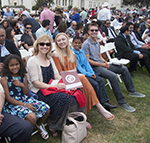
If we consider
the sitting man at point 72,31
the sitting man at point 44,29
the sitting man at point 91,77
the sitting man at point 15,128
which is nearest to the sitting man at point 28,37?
the sitting man at point 44,29

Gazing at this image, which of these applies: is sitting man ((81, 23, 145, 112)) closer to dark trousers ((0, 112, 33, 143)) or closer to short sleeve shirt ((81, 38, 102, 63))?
short sleeve shirt ((81, 38, 102, 63))

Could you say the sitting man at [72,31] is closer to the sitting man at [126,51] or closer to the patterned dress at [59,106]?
the sitting man at [126,51]

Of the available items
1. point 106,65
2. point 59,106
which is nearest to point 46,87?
point 59,106

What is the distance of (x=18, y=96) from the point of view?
2713 mm

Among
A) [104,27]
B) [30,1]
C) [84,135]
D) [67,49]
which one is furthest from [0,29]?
[30,1]

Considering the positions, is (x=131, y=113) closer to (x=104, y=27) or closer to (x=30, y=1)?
(x=104, y=27)

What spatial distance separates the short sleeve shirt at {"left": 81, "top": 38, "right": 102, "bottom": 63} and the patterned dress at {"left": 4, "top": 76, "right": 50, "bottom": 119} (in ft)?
6.22

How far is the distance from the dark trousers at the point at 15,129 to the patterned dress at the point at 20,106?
18 cm

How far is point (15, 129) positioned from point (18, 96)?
0.60 metres

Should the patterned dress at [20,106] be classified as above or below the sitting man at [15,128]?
above

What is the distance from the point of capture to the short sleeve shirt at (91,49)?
13.8 ft

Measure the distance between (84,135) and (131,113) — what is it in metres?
1.36

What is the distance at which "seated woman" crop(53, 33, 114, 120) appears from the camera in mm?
3285

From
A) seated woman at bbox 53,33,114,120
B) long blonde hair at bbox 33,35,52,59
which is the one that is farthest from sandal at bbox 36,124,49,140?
long blonde hair at bbox 33,35,52,59
